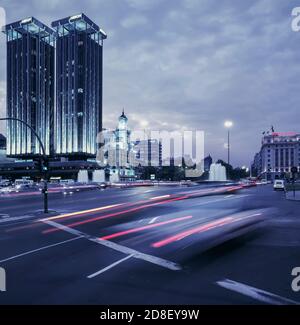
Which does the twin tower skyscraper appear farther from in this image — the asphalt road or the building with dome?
the asphalt road

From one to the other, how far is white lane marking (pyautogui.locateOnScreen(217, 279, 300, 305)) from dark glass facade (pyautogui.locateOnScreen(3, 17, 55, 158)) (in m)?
178

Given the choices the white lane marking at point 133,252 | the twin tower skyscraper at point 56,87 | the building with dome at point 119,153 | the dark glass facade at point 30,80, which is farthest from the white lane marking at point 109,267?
the dark glass facade at point 30,80

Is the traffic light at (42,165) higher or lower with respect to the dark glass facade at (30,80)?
lower

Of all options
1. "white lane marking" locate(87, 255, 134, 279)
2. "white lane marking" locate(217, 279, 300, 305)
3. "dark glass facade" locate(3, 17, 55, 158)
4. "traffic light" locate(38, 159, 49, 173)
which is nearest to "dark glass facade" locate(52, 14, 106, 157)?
"dark glass facade" locate(3, 17, 55, 158)

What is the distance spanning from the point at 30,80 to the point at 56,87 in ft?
45.2

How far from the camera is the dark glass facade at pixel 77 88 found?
16825 cm

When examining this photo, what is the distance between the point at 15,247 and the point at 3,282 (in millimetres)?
3896

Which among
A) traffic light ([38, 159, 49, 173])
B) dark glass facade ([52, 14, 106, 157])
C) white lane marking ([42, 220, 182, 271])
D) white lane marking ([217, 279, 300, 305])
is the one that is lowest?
white lane marking ([42, 220, 182, 271])

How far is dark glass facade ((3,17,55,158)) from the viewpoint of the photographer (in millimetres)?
178500

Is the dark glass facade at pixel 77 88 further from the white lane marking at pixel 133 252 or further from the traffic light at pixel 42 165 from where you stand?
the white lane marking at pixel 133 252

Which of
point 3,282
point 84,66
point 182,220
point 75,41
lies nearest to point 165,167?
point 84,66

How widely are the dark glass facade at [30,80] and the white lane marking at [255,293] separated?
585 ft

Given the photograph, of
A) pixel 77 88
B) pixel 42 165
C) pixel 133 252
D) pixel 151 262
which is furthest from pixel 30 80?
pixel 151 262

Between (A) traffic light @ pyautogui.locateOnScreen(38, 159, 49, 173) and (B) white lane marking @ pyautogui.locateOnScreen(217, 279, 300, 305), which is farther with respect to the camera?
(A) traffic light @ pyautogui.locateOnScreen(38, 159, 49, 173)
